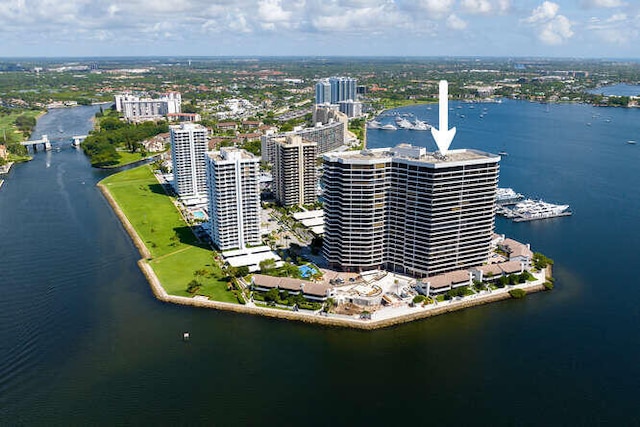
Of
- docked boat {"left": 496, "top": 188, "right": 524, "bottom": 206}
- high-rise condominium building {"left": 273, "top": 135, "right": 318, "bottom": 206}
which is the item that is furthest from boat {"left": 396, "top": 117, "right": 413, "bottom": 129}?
high-rise condominium building {"left": 273, "top": 135, "right": 318, "bottom": 206}

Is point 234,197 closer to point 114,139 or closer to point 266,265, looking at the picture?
point 266,265

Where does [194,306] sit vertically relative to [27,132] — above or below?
below

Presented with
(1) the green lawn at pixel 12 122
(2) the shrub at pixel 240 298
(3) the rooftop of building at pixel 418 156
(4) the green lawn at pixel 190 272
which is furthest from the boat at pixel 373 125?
(2) the shrub at pixel 240 298

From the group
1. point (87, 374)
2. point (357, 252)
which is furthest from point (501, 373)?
point (87, 374)

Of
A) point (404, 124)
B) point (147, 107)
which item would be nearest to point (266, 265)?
point (404, 124)

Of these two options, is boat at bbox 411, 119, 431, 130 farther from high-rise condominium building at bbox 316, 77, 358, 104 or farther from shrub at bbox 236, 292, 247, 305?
shrub at bbox 236, 292, 247, 305

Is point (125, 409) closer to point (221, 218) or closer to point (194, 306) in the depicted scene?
point (194, 306)
